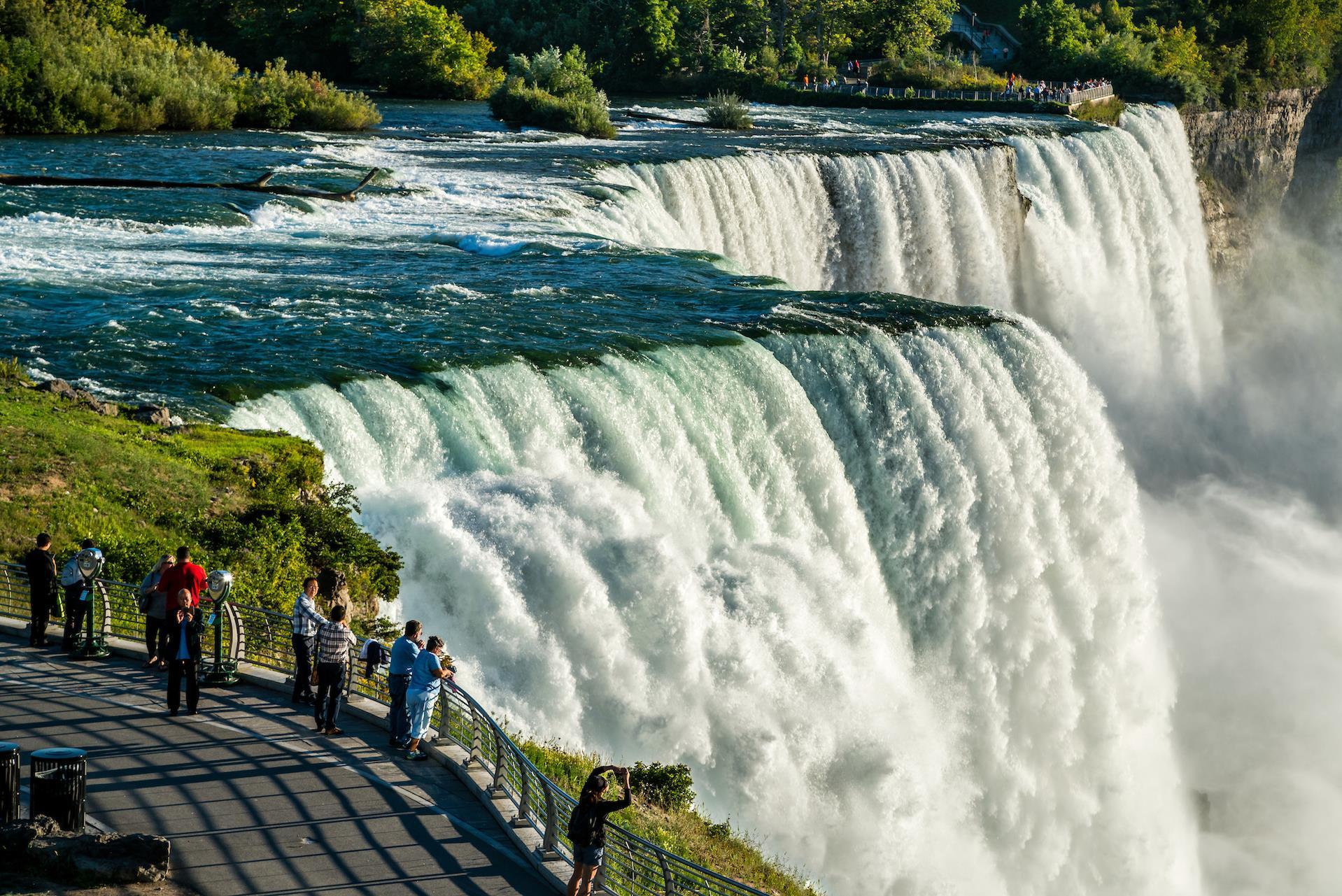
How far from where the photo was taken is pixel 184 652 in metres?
13.6

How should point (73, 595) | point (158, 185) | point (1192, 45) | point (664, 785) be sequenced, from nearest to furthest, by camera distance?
point (73, 595) < point (664, 785) < point (158, 185) < point (1192, 45)

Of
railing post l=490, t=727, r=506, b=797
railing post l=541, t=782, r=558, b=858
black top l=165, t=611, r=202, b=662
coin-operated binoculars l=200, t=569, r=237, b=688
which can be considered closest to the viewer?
railing post l=541, t=782, r=558, b=858

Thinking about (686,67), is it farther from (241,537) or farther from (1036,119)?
(241,537)

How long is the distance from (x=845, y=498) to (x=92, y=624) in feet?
42.2

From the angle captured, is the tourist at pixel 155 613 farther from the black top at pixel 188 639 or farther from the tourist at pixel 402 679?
the tourist at pixel 402 679

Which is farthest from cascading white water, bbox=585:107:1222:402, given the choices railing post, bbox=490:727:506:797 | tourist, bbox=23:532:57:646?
railing post, bbox=490:727:506:797

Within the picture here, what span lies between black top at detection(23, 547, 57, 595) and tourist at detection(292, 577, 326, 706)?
305 centimetres

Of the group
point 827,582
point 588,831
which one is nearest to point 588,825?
point 588,831

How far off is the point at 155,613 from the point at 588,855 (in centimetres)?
578

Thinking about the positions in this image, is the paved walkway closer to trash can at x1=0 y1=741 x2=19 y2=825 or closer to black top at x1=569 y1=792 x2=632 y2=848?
black top at x1=569 y1=792 x2=632 y2=848

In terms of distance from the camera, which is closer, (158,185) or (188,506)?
(188,506)

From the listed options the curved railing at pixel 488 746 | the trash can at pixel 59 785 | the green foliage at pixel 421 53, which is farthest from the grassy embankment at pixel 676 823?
the green foliage at pixel 421 53

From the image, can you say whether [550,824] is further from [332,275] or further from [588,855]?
[332,275]

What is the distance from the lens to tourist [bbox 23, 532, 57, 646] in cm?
1539
